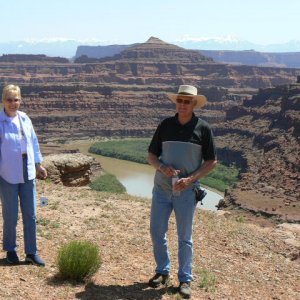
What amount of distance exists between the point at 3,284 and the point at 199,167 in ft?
7.99

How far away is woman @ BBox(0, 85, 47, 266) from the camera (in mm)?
5703

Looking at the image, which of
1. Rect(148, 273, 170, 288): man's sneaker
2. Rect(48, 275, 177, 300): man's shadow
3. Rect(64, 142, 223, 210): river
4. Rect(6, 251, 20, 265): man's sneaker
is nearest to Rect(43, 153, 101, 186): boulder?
Rect(6, 251, 20, 265): man's sneaker

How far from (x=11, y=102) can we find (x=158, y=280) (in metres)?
2.57

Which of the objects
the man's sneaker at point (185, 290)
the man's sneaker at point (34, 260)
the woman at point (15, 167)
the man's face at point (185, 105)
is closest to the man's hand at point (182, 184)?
the man's face at point (185, 105)

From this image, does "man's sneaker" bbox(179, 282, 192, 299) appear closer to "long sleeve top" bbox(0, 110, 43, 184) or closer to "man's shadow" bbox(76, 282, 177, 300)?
"man's shadow" bbox(76, 282, 177, 300)

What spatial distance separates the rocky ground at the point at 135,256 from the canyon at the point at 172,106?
21.6 metres

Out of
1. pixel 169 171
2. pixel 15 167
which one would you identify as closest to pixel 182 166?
pixel 169 171

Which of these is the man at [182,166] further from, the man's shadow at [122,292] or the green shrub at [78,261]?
the green shrub at [78,261]

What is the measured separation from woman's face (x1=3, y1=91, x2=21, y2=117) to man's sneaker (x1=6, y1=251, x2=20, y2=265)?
1.66m

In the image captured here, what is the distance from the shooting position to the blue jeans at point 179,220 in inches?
217

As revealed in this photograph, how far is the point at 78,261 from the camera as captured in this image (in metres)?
5.80

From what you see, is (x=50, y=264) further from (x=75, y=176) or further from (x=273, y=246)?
(x=75, y=176)

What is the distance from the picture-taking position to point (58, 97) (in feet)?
324

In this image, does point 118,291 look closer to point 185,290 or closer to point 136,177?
point 185,290
